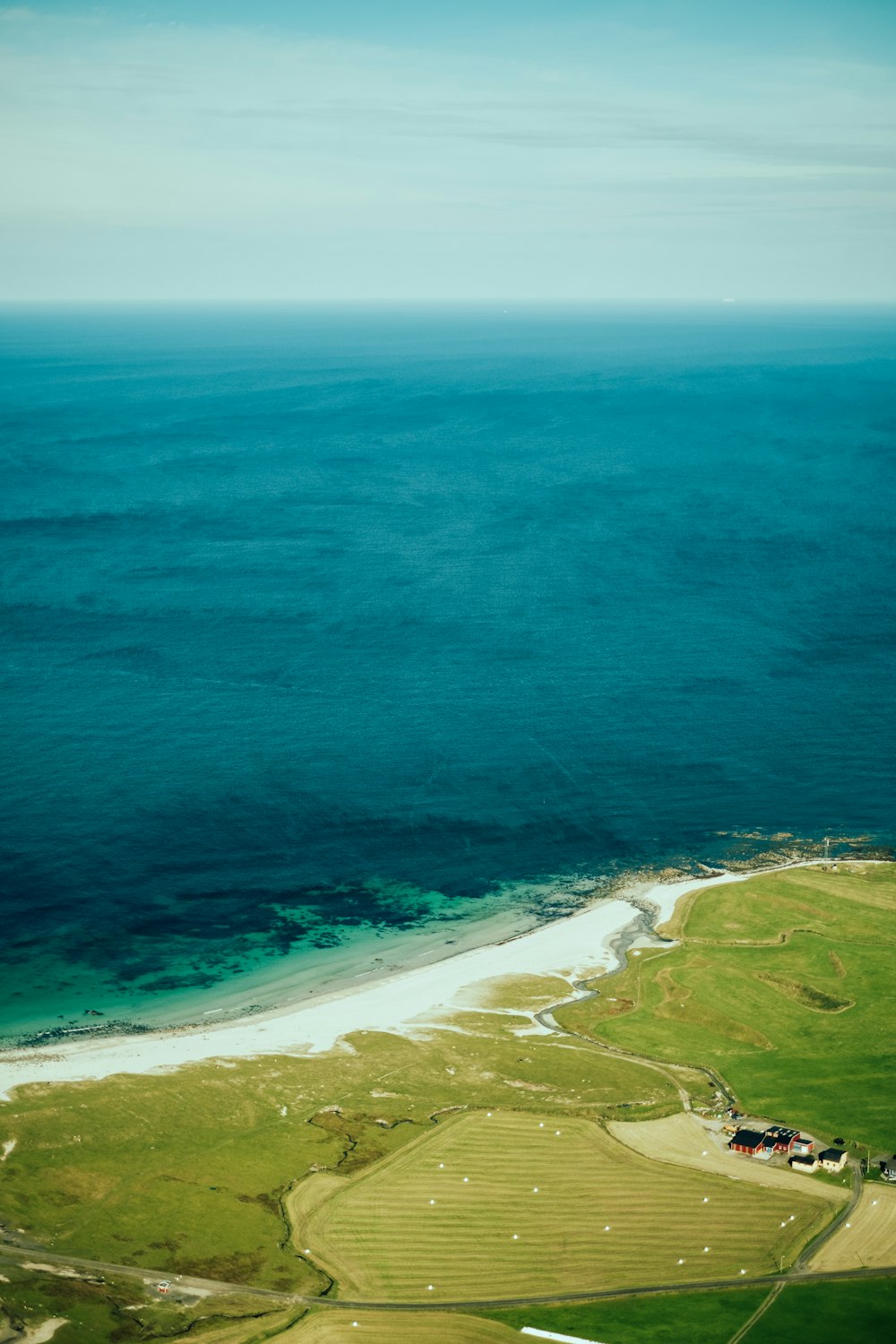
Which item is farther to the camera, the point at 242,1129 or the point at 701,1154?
the point at 242,1129

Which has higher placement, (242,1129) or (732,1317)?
(242,1129)

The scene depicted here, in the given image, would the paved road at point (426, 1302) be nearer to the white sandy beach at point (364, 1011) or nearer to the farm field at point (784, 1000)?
the farm field at point (784, 1000)

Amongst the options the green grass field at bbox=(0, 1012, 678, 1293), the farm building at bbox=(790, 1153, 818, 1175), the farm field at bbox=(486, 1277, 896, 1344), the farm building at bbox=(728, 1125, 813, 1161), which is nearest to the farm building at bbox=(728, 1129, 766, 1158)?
the farm building at bbox=(728, 1125, 813, 1161)

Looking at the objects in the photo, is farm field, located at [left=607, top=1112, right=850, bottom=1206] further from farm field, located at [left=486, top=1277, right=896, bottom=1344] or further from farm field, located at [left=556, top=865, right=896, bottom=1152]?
farm field, located at [left=486, top=1277, right=896, bottom=1344]

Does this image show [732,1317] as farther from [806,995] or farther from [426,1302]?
[806,995]

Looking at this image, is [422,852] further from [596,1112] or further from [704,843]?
[596,1112]

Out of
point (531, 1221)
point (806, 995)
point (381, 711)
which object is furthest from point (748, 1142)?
point (381, 711)
